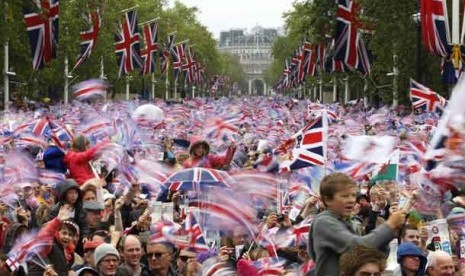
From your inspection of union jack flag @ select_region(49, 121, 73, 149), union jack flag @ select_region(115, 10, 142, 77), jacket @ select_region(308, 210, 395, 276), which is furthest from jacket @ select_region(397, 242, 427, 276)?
union jack flag @ select_region(115, 10, 142, 77)

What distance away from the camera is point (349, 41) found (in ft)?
128

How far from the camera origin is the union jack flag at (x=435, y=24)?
2745 centimetres

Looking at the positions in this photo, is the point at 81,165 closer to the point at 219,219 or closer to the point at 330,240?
the point at 219,219

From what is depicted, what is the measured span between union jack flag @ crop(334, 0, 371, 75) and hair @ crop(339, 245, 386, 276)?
33529 millimetres

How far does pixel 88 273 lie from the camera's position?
7.59 meters

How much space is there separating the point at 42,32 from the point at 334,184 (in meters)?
28.0

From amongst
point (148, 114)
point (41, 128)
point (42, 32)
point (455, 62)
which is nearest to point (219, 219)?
point (41, 128)

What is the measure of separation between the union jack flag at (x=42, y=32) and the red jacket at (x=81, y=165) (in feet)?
67.6

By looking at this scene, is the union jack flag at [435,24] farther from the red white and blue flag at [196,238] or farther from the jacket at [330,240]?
the jacket at [330,240]

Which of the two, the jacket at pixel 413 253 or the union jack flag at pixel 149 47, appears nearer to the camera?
the jacket at pixel 413 253

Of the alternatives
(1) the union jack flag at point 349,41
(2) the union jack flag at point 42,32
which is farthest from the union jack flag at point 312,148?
(1) the union jack flag at point 349,41

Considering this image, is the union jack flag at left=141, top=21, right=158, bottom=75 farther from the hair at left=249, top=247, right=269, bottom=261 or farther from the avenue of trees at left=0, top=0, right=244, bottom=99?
the hair at left=249, top=247, right=269, bottom=261

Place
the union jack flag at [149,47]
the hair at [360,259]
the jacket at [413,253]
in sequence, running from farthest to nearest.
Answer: the union jack flag at [149,47], the jacket at [413,253], the hair at [360,259]

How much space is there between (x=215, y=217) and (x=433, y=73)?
126 ft
